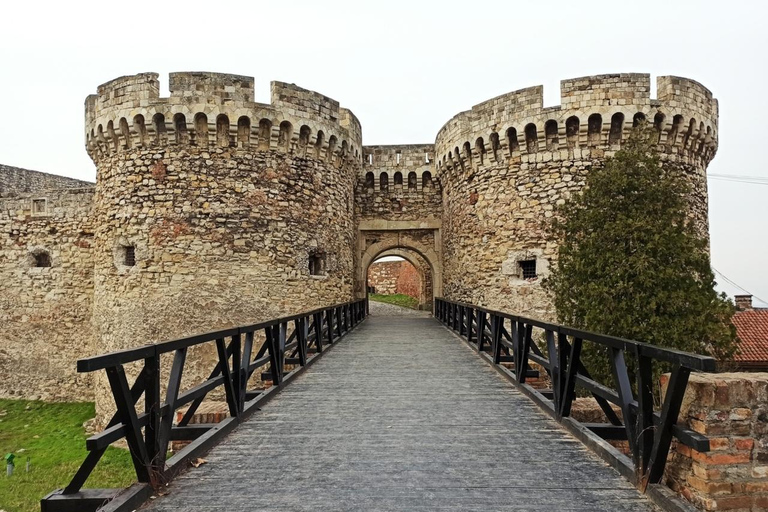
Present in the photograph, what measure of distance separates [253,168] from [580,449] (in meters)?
7.76

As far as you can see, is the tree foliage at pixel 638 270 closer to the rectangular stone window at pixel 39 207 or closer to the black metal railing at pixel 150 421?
the black metal railing at pixel 150 421

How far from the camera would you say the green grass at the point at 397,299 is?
21972 millimetres

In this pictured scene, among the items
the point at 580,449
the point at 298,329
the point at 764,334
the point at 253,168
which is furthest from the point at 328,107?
the point at 764,334

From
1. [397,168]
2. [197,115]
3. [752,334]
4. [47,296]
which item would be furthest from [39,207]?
[752,334]

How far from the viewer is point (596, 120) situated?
31.8 feet

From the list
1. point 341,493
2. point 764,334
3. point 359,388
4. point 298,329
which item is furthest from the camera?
point 764,334

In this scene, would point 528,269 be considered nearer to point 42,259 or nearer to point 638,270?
point 638,270

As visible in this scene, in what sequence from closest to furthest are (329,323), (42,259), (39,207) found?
(329,323)
(39,207)
(42,259)

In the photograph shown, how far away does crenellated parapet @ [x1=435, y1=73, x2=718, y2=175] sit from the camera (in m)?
9.52

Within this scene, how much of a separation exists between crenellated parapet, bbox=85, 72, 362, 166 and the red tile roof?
39.7ft

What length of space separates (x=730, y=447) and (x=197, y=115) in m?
9.08

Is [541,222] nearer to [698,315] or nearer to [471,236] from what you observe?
[471,236]

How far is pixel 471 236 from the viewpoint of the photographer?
436 inches

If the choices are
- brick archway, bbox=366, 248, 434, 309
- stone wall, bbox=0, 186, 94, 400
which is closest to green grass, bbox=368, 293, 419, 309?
brick archway, bbox=366, 248, 434, 309
